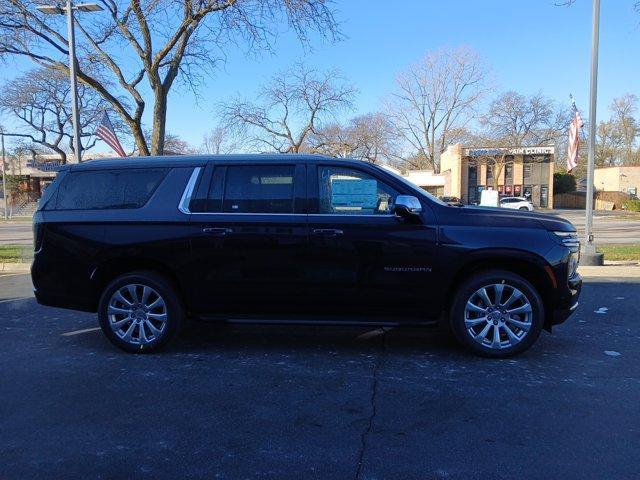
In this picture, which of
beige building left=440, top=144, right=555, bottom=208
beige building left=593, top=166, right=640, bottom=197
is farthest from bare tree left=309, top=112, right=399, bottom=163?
beige building left=593, top=166, right=640, bottom=197

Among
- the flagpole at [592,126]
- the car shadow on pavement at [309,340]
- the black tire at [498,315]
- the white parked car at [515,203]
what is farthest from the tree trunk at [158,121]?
the white parked car at [515,203]

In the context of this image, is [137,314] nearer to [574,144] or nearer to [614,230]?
[574,144]

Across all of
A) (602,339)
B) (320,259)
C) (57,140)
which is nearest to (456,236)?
(320,259)

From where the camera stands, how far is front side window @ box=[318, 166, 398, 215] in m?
5.08

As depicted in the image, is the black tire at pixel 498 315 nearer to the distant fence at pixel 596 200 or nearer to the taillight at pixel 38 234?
the taillight at pixel 38 234

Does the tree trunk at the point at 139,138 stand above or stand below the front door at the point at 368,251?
above

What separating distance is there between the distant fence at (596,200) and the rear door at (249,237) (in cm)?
6269

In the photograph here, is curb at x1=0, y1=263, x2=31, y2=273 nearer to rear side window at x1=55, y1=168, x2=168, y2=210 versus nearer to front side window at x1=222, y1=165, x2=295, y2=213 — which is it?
rear side window at x1=55, y1=168, x2=168, y2=210

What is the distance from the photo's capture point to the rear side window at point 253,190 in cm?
512

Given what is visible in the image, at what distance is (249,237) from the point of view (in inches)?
199

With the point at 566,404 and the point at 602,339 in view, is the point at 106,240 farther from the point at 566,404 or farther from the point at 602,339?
the point at 602,339

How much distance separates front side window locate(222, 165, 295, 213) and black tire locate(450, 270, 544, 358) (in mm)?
1853

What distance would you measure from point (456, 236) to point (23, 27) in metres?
14.6

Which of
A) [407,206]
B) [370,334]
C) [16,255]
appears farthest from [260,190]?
[16,255]
